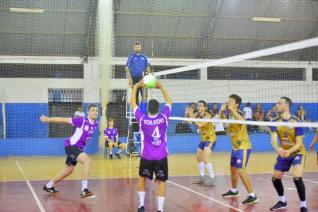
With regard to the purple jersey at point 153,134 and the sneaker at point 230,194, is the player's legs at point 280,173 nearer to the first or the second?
the sneaker at point 230,194

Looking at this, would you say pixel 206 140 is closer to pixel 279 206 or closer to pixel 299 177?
pixel 279 206

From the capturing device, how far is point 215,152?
20500mm

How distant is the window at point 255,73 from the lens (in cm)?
2322

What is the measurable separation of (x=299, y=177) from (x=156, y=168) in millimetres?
2114

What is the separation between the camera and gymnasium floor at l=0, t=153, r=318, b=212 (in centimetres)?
793

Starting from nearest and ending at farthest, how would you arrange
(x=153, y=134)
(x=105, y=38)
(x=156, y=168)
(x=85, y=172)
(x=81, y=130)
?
1. (x=153, y=134)
2. (x=156, y=168)
3. (x=85, y=172)
4. (x=81, y=130)
5. (x=105, y=38)

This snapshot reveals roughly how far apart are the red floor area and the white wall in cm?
912

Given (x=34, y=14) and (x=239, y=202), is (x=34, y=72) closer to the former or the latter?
(x=34, y=14)

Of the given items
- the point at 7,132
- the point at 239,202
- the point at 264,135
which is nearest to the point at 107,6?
the point at 7,132

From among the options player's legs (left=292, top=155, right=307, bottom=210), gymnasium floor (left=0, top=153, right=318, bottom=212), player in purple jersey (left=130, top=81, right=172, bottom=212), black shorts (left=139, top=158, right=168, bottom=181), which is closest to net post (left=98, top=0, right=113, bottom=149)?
gymnasium floor (left=0, top=153, right=318, bottom=212)

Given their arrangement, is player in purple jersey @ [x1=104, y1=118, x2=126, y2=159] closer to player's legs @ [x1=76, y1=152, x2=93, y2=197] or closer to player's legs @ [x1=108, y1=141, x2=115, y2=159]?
player's legs @ [x1=108, y1=141, x2=115, y2=159]

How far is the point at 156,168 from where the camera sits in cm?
697

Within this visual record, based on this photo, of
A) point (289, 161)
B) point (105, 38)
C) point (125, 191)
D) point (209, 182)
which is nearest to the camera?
point (289, 161)

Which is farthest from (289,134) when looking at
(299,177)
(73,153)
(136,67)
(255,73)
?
(255,73)
